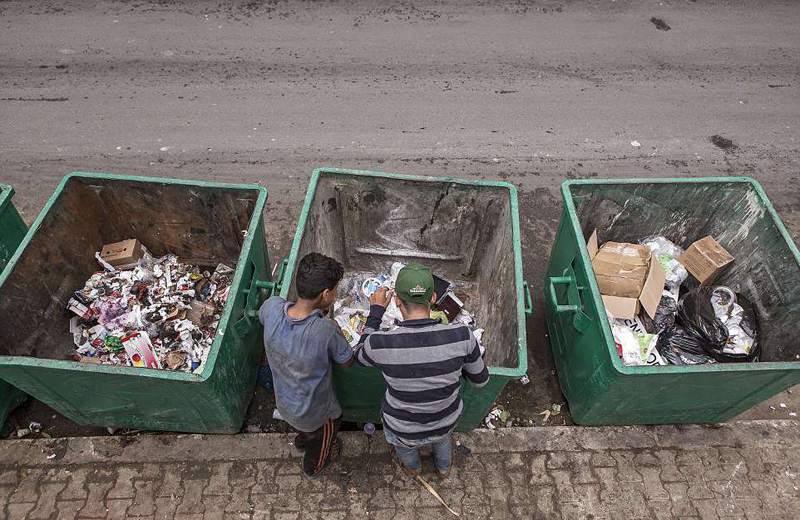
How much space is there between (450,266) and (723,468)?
2363 millimetres

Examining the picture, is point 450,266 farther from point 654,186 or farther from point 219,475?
point 219,475

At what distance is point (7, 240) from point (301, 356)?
250cm

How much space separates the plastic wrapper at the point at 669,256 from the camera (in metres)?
3.75

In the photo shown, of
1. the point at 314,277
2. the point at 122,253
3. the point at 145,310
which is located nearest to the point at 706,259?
the point at 314,277

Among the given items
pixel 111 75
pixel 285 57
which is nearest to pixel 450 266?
pixel 285 57

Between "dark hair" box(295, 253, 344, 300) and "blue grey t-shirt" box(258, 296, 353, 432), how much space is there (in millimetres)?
137

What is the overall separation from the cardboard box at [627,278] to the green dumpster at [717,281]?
27 centimetres

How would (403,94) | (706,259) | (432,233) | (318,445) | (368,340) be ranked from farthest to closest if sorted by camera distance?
(403,94) → (432,233) → (706,259) → (318,445) → (368,340)

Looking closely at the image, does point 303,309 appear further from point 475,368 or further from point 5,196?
point 5,196

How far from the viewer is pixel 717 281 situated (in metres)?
3.82

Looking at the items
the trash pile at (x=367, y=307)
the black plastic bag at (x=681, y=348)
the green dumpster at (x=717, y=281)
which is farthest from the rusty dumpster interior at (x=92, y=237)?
the black plastic bag at (x=681, y=348)

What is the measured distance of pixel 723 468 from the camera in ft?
11.0

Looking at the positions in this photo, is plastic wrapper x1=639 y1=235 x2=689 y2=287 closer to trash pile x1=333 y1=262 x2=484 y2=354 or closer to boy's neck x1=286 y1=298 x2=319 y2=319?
trash pile x1=333 y1=262 x2=484 y2=354

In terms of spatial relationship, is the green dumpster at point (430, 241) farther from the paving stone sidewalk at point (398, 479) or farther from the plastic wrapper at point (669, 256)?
the plastic wrapper at point (669, 256)
